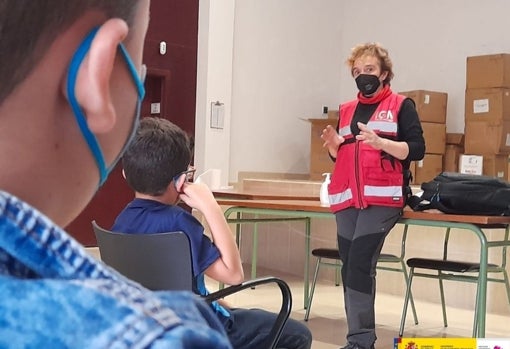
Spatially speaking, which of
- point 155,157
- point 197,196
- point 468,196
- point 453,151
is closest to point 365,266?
point 468,196

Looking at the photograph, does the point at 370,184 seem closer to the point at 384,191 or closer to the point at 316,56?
the point at 384,191

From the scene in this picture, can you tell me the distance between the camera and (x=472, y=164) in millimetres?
5676

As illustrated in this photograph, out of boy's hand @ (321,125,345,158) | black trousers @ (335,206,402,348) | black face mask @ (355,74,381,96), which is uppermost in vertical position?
black face mask @ (355,74,381,96)

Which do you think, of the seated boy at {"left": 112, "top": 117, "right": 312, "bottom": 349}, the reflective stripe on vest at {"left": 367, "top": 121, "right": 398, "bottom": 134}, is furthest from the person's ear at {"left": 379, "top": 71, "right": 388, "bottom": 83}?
the seated boy at {"left": 112, "top": 117, "right": 312, "bottom": 349}

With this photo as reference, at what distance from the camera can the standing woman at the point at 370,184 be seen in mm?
3074

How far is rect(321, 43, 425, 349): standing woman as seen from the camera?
121 inches

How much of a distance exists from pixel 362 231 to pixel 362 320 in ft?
1.33

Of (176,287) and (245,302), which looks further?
(245,302)

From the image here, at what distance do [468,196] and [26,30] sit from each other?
280 cm

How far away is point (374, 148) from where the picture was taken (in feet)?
10.1

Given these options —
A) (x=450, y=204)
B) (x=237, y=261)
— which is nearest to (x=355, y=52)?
(x=450, y=204)

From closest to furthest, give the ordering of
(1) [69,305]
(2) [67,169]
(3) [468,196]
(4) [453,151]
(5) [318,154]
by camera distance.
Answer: (1) [69,305] < (2) [67,169] < (3) [468,196] < (4) [453,151] < (5) [318,154]

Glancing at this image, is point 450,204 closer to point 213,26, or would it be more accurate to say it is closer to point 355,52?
point 355,52

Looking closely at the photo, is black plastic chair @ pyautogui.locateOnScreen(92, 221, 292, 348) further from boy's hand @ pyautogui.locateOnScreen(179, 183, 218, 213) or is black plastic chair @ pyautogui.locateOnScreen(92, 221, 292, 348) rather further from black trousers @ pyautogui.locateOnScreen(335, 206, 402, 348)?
black trousers @ pyautogui.locateOnScreen(335, 206, 402, 348)
